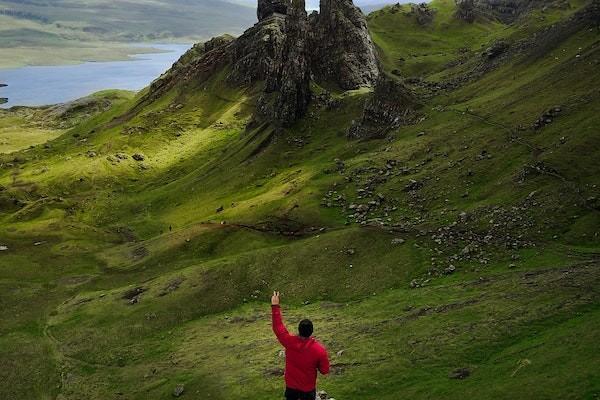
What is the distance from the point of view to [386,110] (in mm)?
110875

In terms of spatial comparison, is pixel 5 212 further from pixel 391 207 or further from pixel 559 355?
pixel 559 355

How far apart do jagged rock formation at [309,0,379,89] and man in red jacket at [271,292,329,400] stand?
13885cm

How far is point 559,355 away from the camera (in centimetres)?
3039

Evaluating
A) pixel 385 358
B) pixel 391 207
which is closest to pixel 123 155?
pixel 391 207

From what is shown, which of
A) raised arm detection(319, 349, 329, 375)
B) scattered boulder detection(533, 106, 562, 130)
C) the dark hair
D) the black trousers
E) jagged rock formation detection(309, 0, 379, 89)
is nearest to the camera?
the dark hair

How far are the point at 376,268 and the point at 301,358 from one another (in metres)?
41.5

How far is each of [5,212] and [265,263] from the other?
367 ft

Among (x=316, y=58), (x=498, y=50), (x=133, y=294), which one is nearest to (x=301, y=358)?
(x=133, y=294)

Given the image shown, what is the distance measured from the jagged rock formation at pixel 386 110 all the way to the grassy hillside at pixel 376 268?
375 cm

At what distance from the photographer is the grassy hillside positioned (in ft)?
119

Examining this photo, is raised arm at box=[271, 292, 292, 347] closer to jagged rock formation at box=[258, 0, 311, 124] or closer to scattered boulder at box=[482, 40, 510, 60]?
scattered boulder at box=[482, 40, 510, 60]

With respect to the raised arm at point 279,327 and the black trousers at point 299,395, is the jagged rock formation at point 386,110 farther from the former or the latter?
the black trousers at point 299,395

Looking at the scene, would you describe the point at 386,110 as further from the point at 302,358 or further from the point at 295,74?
the point at 302,358

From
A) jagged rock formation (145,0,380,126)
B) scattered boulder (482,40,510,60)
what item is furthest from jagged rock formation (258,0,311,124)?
scattered boulder (482,40,510,60)
